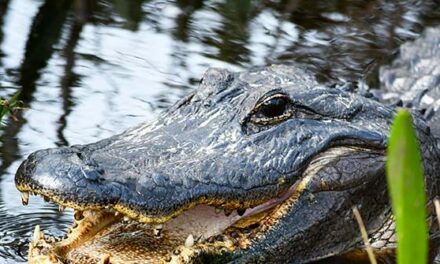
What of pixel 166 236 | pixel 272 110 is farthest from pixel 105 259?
pixel 272 110

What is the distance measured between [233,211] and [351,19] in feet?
12.9

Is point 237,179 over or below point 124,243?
over

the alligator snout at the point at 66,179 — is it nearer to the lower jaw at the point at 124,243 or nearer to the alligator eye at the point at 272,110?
the lower jaw at the point at 124,243

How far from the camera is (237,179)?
3.35 meters

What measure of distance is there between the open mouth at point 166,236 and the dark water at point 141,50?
75 cm

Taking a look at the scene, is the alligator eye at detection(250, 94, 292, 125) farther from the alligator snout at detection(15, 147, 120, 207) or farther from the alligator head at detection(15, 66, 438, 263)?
the alligator snout at detection(15, 147, 120, 207)

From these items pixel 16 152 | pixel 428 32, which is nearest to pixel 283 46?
pixel 428 32

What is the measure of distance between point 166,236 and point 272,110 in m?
0.61

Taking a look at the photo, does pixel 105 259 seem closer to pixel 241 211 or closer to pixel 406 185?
pixel 241 211

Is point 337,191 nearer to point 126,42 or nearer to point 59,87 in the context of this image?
point 59,87

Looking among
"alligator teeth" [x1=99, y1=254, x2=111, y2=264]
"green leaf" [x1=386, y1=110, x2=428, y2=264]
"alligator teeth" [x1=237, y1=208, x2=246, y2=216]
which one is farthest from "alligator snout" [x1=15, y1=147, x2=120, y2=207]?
"green leaf" [x1=386, y1=110, x2=428, y2=264]

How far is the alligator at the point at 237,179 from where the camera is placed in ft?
10.0

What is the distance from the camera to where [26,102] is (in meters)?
5.27

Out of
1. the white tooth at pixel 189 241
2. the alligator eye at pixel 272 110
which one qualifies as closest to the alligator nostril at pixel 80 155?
the white tooth at pixel 189 241
